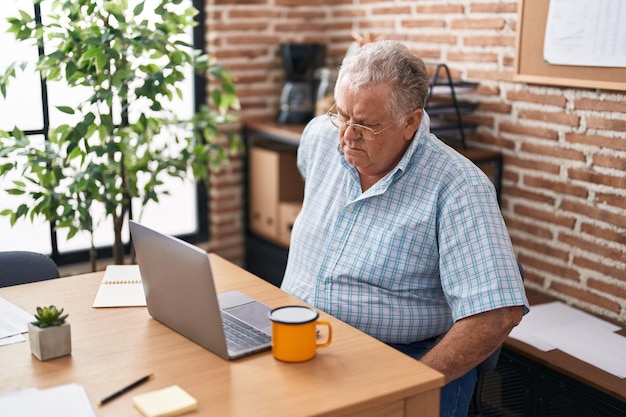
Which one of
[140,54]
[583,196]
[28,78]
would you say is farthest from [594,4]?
[28,78]

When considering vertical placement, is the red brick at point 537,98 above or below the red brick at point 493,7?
below

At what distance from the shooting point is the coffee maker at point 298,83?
3617mm

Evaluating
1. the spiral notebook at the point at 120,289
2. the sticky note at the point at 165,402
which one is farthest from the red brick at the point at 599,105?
the sticky note at the point at 165,402

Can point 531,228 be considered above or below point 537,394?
above

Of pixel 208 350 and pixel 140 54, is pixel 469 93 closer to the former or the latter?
pixel 140 54

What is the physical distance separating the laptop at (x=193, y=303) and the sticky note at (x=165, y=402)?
18cm

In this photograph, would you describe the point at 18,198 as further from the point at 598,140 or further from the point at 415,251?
the point at 598,140

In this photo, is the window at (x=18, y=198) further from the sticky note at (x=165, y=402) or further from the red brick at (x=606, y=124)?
the sticky note at (x=165, y=402)

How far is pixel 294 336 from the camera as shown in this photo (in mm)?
1505

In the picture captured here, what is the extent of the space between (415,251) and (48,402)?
3.05 ft

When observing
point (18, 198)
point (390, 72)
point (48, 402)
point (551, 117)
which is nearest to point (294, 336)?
point (48, 402)

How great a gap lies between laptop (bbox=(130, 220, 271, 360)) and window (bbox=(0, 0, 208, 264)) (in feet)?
4.86

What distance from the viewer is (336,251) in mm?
1990

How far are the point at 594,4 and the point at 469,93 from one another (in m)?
0.69
